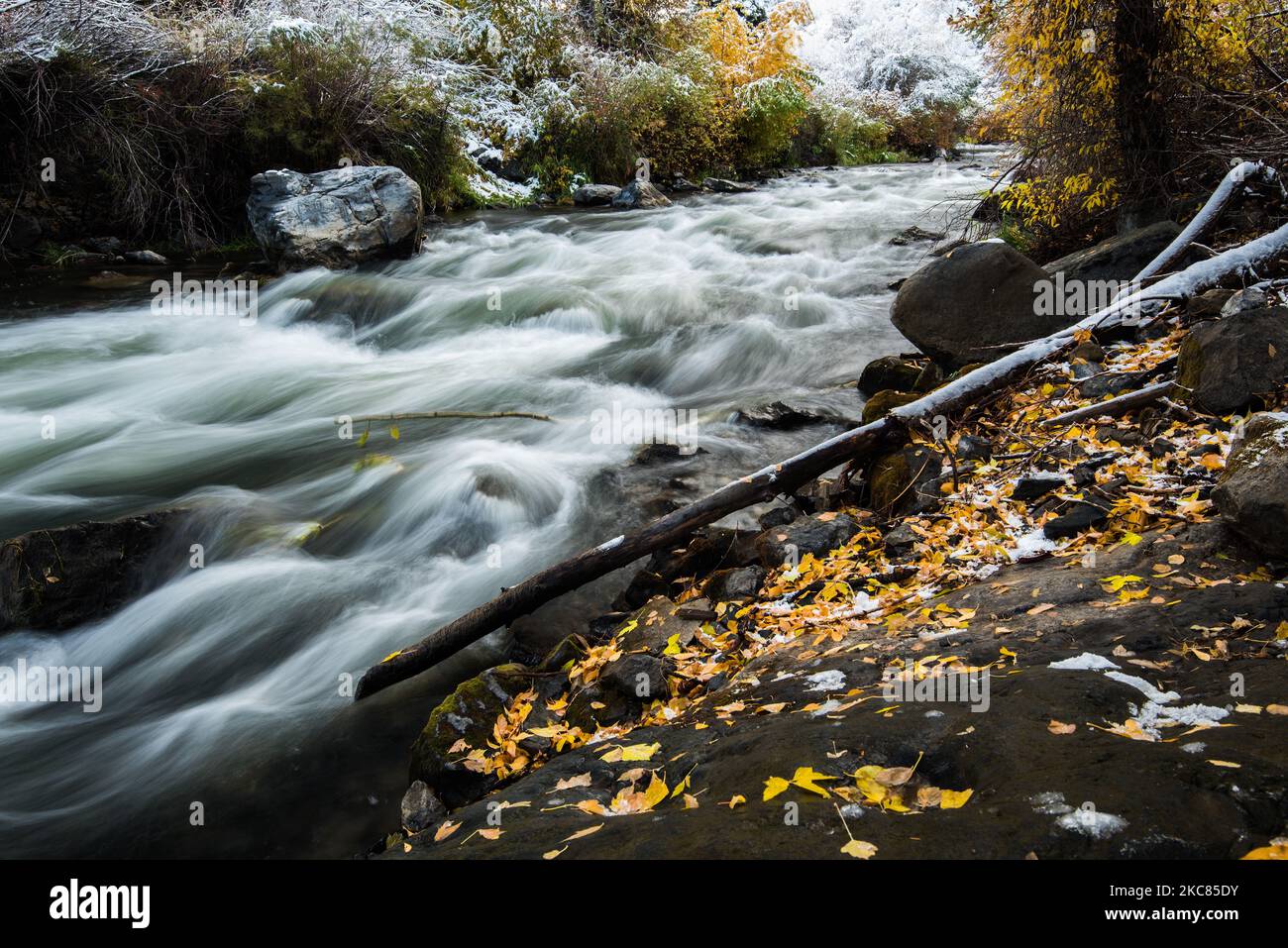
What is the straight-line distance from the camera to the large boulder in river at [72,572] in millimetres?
4762

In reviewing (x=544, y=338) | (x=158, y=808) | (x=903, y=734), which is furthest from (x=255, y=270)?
(x=903, y=734)

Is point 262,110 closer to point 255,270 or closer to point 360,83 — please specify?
point 360,83

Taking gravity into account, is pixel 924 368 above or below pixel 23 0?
below

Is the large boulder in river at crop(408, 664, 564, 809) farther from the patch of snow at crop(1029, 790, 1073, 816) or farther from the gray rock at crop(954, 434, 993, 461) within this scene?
the gray rock at crop(954, 434, 993, 461)

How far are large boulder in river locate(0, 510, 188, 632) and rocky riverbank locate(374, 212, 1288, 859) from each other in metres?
2.99

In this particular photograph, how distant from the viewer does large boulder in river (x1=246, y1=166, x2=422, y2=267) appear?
12062 mm

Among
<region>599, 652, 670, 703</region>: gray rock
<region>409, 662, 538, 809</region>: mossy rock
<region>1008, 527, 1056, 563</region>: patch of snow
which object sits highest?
<region>1008, 527, 1056, 563</region>: patch of snow

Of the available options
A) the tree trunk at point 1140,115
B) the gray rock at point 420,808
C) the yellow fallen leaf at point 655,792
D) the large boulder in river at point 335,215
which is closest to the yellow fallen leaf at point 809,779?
the yellow fallen leaf at point 655,792

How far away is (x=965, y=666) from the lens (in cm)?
264

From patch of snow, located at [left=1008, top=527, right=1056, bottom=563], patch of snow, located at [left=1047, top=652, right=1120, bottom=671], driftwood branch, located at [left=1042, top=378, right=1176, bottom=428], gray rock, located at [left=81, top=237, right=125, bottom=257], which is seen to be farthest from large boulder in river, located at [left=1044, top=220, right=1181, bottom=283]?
gray rock, located at [left=81, top=237, right=125, bottom=257]

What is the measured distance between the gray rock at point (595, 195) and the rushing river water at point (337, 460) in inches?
110

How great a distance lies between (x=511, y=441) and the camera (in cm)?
758

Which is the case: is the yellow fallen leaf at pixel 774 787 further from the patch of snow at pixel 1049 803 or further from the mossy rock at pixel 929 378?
the mossy rock at pixel 929 378

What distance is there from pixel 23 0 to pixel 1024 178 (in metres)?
13.9
